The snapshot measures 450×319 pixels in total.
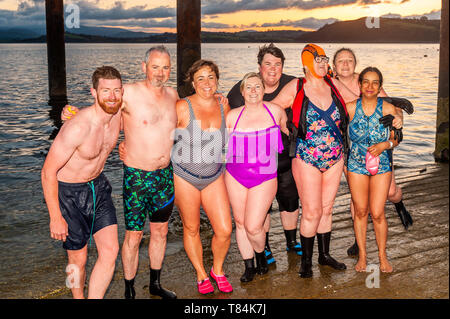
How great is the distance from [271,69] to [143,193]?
1794 mm

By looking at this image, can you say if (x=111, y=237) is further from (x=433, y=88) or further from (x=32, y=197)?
(x=433, y=88)

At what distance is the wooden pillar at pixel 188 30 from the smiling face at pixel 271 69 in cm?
579

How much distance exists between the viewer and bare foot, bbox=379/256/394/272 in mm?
4762

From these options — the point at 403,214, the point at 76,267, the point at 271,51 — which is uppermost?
the point at 271,51

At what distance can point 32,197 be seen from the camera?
28.6 feet

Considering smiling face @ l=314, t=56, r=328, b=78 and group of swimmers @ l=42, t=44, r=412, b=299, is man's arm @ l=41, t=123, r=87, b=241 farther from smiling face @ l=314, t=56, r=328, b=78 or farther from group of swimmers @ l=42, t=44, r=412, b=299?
smiling face @ l=314, t=56, r=328, b=78

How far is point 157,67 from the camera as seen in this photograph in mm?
4156

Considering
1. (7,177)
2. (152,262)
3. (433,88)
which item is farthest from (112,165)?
(433,88)

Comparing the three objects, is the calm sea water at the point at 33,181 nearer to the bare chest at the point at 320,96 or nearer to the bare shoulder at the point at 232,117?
the bare shoulder at the point at 232,117

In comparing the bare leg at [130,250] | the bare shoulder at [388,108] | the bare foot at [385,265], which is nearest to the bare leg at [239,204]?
the bare leg at [130,250]

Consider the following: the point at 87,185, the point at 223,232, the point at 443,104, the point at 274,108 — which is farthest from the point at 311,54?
the point at 443,104

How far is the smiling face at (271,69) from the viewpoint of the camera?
491cm

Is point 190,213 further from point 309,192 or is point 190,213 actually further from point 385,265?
point 385,265
